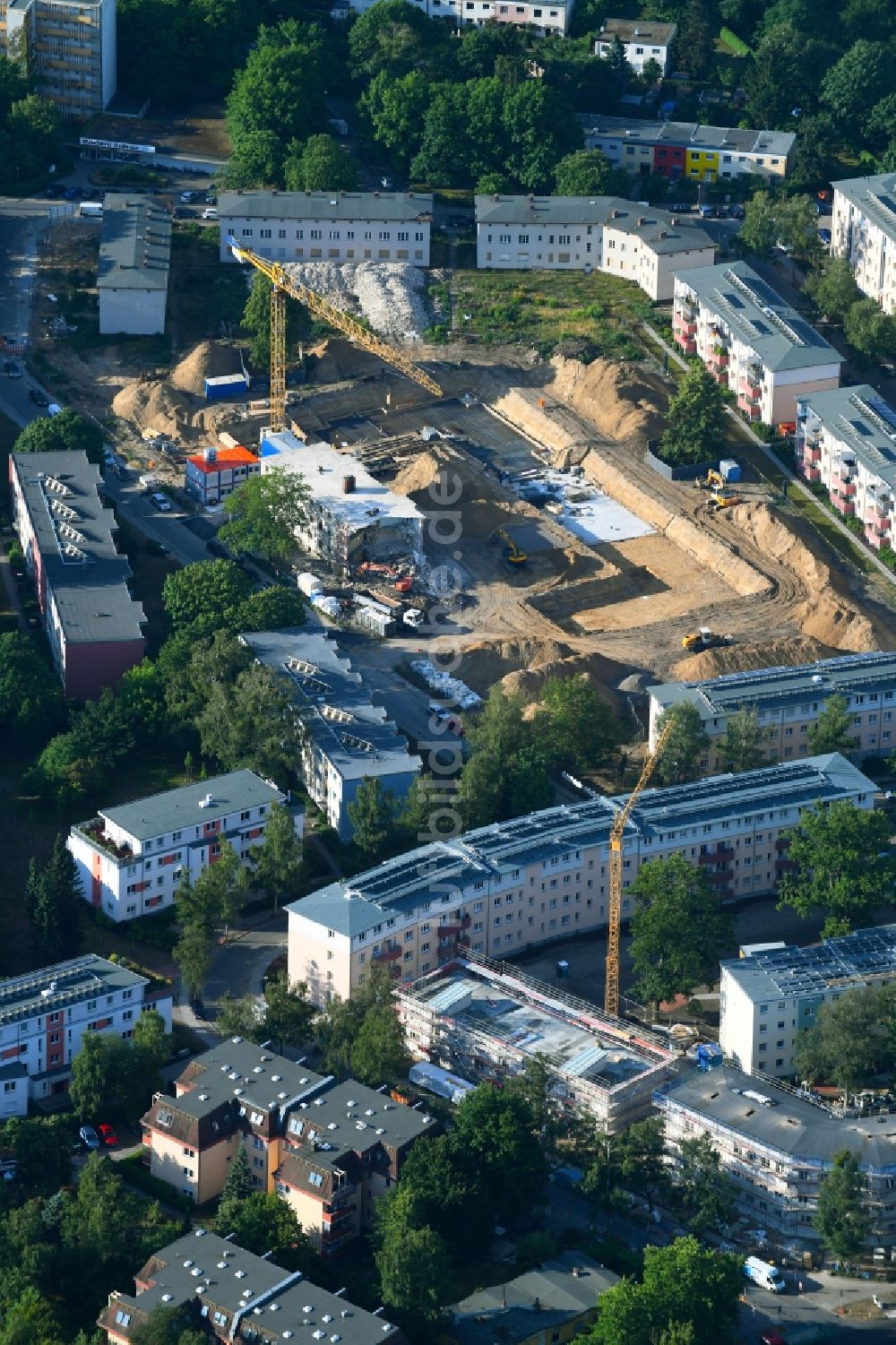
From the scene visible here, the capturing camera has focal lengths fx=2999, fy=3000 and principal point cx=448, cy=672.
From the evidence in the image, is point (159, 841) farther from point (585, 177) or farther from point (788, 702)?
point (585, 177)

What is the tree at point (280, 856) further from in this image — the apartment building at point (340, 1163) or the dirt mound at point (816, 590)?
the dirt mound at point (816, 590)

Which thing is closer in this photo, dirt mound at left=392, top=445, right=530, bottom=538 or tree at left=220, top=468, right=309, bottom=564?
tree at left=220, top=468, right=309, bottom=564

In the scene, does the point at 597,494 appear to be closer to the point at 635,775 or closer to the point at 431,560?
the point at 431,560

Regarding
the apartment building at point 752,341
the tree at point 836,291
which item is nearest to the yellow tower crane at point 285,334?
the apartment building at point 752,341

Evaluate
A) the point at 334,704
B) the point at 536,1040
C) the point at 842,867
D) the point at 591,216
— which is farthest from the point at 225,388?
the point at 536,1040

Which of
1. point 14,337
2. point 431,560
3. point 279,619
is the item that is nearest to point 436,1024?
point 279,619

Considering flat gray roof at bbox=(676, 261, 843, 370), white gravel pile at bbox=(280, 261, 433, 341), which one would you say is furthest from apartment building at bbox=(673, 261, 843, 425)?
white gravel pile at bbox=(280, 261, 433, 341)

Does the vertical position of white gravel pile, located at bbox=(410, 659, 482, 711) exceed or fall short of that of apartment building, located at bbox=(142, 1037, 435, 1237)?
it exceeds it

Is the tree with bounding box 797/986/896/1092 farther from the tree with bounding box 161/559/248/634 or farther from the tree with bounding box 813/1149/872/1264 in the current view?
the tree with bounding box 161/559/248/634
